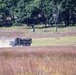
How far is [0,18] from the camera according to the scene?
108 m

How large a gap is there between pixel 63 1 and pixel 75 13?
32.7 feet

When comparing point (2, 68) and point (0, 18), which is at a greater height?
point (2, 68)

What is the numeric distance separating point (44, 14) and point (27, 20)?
689cm

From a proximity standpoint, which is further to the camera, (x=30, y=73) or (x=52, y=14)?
(x=52, y=14)

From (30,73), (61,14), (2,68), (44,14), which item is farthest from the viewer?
(44,14)

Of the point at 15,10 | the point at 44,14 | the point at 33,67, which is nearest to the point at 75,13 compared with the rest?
the point at 44,14

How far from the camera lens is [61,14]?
95062mm

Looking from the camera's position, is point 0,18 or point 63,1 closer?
point 63,1

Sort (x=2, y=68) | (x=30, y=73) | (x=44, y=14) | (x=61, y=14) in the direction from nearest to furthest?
(x=30, y=73)
(x=2, y=68)
(x=61, y=14)
(x=44, y=14)

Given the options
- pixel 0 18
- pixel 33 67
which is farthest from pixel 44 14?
pixel 33 67

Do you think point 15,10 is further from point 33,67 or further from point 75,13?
point 33,67

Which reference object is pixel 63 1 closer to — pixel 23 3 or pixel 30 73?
pixel 23 3

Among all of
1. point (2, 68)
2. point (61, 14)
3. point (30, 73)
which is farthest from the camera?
point (61, 14)

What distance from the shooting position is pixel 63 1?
9562 cm
